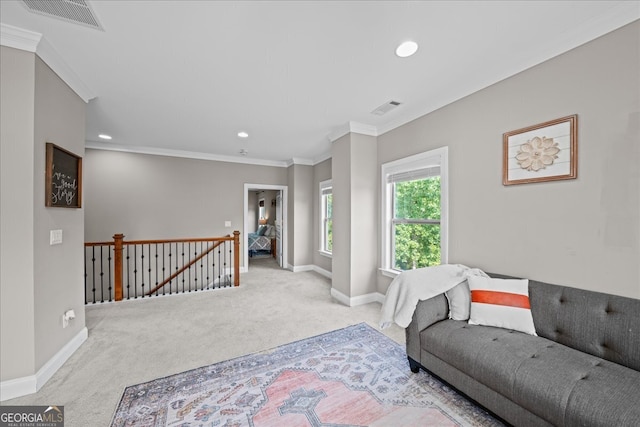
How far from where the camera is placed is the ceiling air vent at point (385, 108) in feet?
10.0

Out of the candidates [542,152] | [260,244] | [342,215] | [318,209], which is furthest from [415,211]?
[260,244]

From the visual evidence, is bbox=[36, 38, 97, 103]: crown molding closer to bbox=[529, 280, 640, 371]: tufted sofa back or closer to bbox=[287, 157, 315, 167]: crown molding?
bbox=[287, 157, 315, 167]: crown molding

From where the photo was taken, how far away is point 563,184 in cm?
194

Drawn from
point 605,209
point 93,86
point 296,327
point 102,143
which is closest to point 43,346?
point 296,327

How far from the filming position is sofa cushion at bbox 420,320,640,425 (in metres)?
1.19

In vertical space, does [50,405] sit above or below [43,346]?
below

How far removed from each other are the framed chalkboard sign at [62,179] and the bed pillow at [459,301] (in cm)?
351

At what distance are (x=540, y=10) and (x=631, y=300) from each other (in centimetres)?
195

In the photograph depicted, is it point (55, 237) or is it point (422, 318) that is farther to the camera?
point (55, 237)

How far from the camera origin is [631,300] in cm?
158

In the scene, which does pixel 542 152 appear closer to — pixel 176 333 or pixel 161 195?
pixel 176 333

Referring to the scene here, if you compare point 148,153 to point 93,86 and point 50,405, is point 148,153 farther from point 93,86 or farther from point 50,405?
point 50,405

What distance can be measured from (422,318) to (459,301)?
0.37 meters

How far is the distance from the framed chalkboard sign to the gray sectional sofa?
3.24 meters
